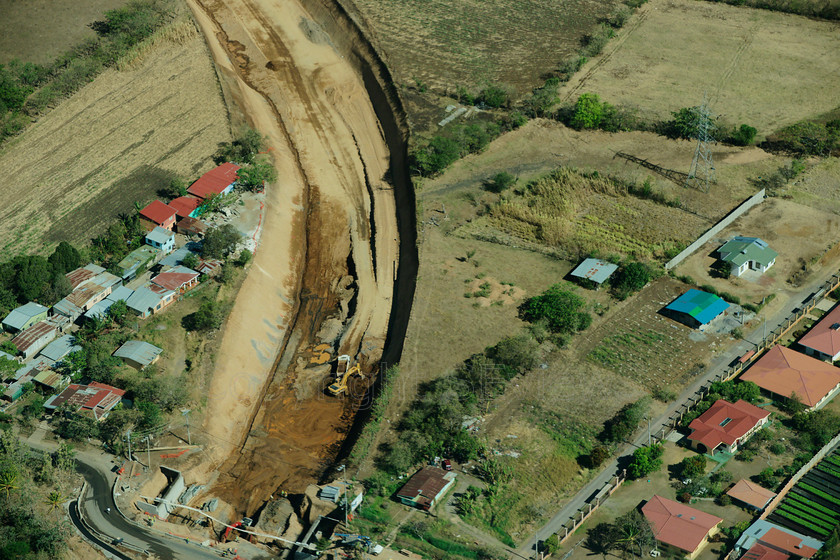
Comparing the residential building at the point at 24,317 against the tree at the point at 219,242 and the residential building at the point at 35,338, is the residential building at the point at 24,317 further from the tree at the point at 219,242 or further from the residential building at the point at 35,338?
the tree at the point at 219,242

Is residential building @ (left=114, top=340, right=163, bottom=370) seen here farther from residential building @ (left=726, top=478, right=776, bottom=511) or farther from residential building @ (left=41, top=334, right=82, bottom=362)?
residential building @ (left=726, top=478, right=776, bottom=511)

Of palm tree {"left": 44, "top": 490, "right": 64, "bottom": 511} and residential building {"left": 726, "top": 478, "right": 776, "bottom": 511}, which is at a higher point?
palm tree {"left": 44, "top": 490, "right": 64, "bottom": 511}

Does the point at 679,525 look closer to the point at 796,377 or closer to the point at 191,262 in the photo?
the point at 796,377

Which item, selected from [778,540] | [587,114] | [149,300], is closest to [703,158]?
[587,114]

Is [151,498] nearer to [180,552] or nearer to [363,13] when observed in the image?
[180,552]

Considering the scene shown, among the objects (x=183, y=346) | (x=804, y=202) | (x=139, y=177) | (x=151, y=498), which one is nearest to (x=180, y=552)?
(x=151, y=498)

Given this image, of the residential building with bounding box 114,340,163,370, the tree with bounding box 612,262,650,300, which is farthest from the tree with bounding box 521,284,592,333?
the residential building with bounding box 114,340,163,370
